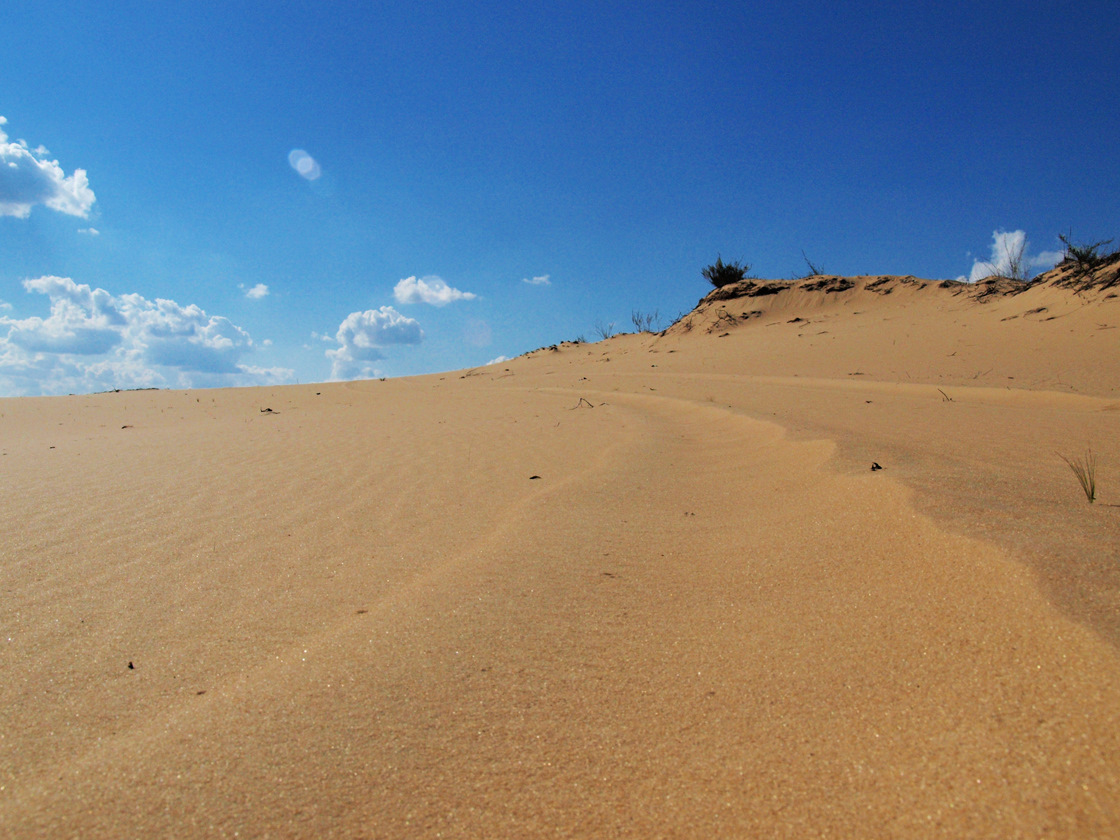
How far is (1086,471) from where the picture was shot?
2367 millimetres

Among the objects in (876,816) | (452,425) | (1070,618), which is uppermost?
(452,425)

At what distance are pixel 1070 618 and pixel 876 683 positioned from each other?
390 millimetres

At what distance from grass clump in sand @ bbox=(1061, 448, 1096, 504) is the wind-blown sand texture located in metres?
0.06

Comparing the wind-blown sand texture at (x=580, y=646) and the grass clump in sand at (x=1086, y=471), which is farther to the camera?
the grass clump in sand at (x=1086, y=471)

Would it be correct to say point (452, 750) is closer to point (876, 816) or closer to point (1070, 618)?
point (876, 816)

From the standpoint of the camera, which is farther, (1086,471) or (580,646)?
(1086,471)

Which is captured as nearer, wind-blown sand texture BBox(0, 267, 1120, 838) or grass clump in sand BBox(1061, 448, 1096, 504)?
wind-blown sand texture BBox(0, 267, 1120, 838)

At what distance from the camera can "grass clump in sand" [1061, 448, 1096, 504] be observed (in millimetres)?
1934

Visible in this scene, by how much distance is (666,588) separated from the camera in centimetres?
167

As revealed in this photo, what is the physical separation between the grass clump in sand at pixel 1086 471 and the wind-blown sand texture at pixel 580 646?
6 cm

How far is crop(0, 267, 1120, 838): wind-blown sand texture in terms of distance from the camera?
2.89 ft

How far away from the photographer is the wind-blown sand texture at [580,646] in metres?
0.88

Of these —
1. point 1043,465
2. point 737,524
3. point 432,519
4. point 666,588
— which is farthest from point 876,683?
point 1043,465

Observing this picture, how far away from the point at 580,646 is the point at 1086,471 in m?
2.34
